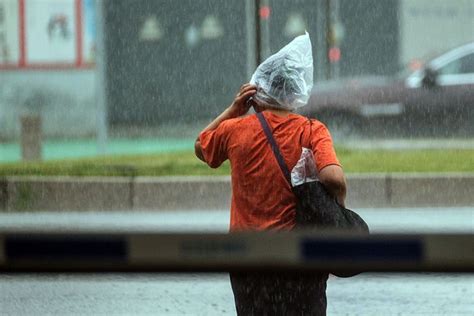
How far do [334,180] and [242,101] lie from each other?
17.1 inches

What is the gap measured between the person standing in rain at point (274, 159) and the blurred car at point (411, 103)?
13.8 metres

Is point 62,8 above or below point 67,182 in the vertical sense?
above

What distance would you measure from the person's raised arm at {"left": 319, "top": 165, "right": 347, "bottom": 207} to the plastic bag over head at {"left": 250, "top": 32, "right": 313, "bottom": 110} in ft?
0.94

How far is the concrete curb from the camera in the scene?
432 inches

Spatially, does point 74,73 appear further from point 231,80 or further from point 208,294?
point 208,294

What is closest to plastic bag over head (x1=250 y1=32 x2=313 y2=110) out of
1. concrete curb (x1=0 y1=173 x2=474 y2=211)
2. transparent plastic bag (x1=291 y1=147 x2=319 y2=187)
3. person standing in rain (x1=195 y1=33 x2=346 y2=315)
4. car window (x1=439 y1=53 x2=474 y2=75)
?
person standing in rain (x1=195 y1=33 x2=346 y2=315)

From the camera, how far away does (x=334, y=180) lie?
3.42 meters

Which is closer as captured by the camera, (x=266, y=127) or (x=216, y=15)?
(x=266, y=127)

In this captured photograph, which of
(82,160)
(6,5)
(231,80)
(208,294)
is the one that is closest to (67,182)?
(82,160)

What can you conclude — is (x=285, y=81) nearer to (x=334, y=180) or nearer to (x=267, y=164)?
(x=267, y=164)

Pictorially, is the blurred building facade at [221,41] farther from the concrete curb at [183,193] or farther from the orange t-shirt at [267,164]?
the orange t-shirt at [267,164]

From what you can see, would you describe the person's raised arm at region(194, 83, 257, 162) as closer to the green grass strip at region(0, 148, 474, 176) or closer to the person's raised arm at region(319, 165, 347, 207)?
the person's raised arm at region(319, 165, 347, 207)

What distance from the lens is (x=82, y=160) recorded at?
45.6ft

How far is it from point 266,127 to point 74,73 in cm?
1704
